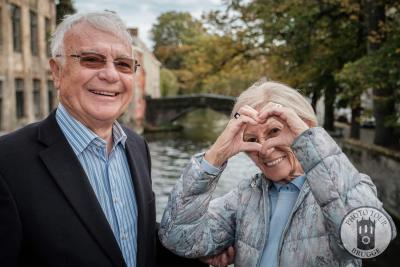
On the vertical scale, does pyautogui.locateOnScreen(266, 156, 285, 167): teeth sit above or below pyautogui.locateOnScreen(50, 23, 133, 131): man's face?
below

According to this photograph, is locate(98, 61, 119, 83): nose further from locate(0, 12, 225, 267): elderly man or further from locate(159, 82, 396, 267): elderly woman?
locate(159, 82, 396, 267): elderly woman

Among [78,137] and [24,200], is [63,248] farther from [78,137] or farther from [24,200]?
[78,137]

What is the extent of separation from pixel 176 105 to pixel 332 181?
32524 millimetres

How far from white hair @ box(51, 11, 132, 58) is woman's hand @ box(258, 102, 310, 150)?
0.72 meters

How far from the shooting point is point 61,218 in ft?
5.79

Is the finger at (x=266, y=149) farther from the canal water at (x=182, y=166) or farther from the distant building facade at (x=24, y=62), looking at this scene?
the distant building facade at (x=24, y=62)

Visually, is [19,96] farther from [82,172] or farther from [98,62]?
[82,172]

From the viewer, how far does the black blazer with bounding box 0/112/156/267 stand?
5.51 ft

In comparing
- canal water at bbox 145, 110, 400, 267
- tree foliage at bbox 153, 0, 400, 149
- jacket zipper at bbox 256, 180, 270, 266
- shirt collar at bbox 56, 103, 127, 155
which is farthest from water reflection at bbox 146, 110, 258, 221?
jacket zipper at bbox 256, 180, 270, 266

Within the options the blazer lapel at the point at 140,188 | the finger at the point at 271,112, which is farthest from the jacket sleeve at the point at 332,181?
the blazer lapel at the point at 140,188

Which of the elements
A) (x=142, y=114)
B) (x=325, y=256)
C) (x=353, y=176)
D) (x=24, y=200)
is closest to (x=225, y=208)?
(x=325, y=256)

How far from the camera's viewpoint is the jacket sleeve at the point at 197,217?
5.75 feet

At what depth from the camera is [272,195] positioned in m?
1.91

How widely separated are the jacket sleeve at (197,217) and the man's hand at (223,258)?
0.03 m
